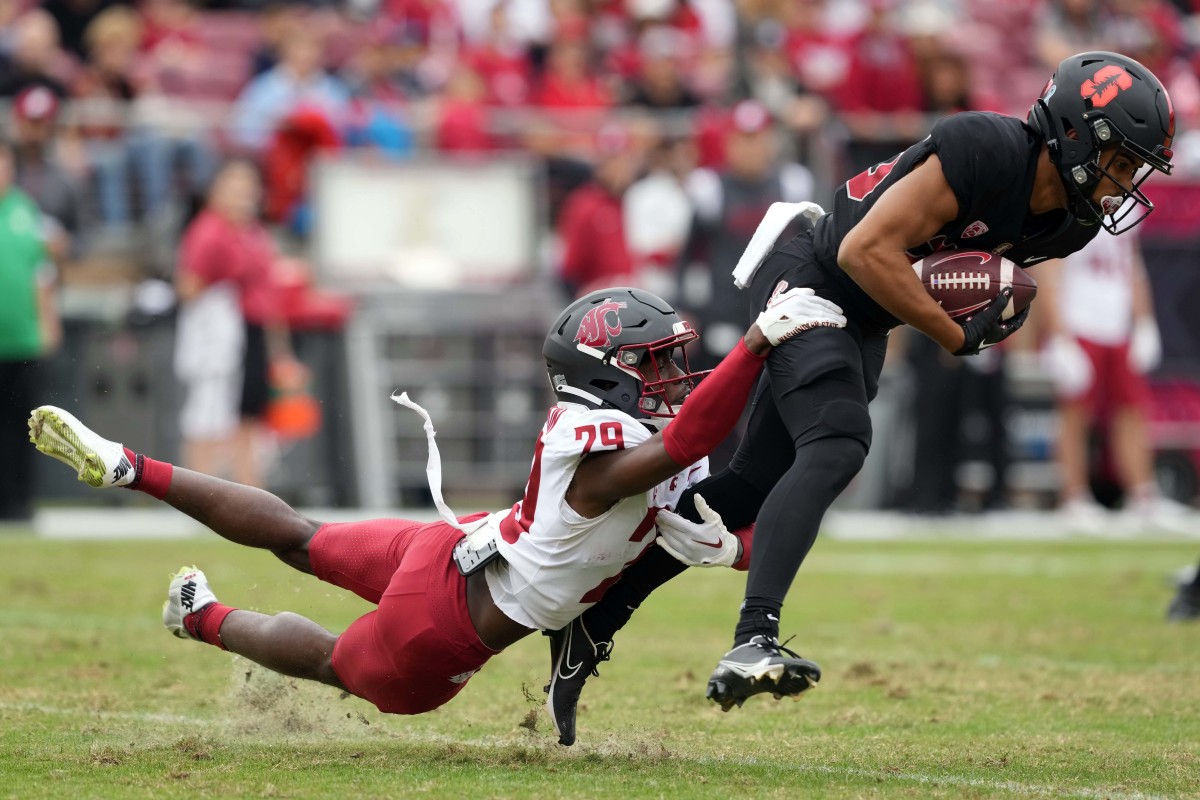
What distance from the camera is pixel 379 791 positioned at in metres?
4.05

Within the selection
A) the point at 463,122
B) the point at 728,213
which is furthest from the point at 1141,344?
the point at 463,122

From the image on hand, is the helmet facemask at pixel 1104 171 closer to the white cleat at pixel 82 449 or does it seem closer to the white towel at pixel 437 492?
the white towel at pixel 437 492

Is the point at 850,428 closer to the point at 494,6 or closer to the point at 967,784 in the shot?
the point at 967,784

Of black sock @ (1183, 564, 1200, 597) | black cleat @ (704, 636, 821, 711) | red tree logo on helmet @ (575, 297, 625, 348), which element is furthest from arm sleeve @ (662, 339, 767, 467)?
black sock @ (1183, 564, 1200, 597)

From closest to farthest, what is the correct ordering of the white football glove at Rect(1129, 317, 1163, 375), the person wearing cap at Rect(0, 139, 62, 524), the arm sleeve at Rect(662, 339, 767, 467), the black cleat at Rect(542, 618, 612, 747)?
the arm sleeve at Rect(662, 339, 767, 467)
the black cleat at Rect(542, 618, 612, 747)
the person wearing cap at Rect(0, 139, 62, 524)
the white football glove at Rect(1129, 317, 1163, 375)

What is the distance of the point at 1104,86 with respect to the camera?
14.8 feet

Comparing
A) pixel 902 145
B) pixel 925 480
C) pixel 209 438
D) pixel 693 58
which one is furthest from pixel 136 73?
pixel 925 480

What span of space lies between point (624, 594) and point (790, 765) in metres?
0.69

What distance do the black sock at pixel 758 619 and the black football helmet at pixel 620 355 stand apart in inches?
22.6

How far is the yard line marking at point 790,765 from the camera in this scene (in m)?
4.16

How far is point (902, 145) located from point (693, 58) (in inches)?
117

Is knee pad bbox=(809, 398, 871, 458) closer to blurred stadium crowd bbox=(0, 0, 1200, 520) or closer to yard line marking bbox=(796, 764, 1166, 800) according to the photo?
yard line marking bbox=(796, 764, 1166, 800)

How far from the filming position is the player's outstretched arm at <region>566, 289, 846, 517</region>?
4.23 m

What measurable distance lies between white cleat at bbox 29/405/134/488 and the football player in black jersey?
1665 millimetres
